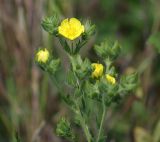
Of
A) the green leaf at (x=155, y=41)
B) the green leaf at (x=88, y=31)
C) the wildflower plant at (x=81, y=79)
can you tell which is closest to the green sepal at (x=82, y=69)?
the wildflower plant at (x=81, y=79)

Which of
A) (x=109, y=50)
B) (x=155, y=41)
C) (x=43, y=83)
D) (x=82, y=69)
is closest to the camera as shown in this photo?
(x=82, y=69)

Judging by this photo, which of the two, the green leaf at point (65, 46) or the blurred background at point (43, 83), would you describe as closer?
the green leaf at point (65, 46)

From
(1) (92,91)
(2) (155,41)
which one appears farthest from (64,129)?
(2) (155,41)

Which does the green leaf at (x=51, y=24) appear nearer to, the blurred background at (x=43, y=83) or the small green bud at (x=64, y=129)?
the small green bud at (x=64, y=129)

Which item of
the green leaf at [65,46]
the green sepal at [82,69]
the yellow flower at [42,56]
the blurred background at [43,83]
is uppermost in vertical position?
the green leaf at [65,46]

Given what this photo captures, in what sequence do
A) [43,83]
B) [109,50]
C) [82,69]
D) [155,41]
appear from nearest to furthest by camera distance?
[82,69] → [109,50] → [155,41] → [43,83]

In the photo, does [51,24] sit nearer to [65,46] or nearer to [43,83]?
[65,46]

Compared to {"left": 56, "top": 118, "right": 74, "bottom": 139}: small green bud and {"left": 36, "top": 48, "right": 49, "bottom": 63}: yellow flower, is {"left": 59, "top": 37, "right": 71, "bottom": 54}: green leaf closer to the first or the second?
{"left": 36, "top": 48, "right": 49, "bottom": 63}: yellow flower
